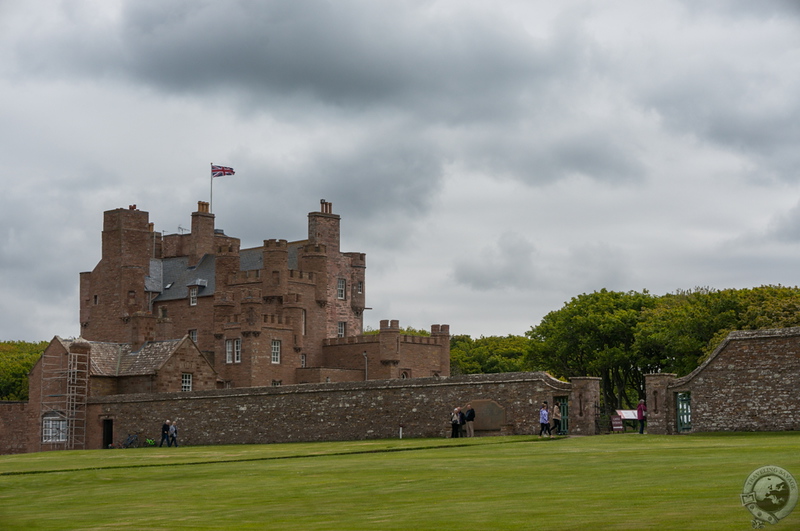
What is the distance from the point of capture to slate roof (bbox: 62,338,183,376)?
6488 cm

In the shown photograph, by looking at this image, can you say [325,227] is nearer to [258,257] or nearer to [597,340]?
[258,257]

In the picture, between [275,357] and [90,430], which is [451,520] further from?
[275,357]

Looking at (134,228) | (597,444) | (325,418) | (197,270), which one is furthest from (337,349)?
(597,444)

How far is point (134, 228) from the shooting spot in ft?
265

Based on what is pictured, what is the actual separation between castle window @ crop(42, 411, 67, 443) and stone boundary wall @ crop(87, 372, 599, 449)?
2.69 m

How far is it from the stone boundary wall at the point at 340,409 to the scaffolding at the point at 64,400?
211cm

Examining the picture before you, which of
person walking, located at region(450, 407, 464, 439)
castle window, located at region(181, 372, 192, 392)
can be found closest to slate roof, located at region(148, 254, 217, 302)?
castle window, located at region(181, 372, 192, 392)

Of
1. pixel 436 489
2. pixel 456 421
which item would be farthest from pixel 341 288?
pixel 436 489

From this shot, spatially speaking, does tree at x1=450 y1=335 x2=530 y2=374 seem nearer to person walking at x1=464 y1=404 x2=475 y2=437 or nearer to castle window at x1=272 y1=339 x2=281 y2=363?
castle window at x1=272 y1=339 x2=281 y2=363

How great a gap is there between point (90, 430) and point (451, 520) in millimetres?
50048

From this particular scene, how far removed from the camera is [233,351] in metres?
72.4

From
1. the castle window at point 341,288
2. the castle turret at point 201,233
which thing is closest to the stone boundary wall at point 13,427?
the castle turret at point 201,233

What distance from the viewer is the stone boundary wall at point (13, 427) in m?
64.8

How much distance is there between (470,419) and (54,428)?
3112cm
